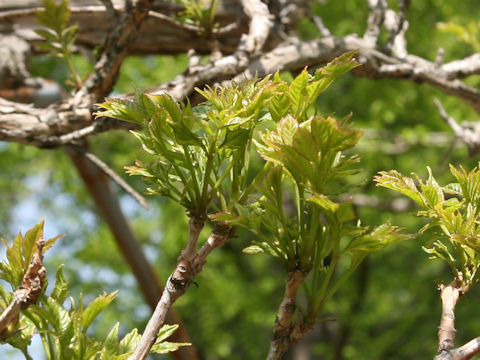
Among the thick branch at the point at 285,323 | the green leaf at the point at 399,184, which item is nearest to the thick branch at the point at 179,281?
the thick branch at the point at 285,323

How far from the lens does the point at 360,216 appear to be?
4215mm

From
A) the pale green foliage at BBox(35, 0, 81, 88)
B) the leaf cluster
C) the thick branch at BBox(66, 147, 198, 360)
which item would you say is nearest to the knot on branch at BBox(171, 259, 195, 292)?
the pale green foliage at BBox(35, 0, 81, 88)

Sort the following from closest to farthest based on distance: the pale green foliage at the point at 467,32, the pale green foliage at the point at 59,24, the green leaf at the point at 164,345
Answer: the green leaf at the point at 164,345
the pale green foliage at the point at 59,24
the pale green foliage at the point at 467,32

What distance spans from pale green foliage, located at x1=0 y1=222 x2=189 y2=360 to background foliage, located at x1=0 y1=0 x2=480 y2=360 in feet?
8.26

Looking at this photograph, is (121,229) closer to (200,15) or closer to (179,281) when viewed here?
(200,15)

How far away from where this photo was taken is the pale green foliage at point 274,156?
2.24 ft

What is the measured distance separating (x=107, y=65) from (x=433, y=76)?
36.4 inches

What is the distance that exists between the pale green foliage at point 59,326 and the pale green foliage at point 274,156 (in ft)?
0.58

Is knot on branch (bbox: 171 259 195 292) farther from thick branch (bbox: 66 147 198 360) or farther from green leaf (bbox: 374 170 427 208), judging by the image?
thick branch (bbox: 66 147 198 360)

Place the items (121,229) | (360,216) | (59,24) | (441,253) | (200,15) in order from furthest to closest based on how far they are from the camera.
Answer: (360,216)
(121,229)
(200,15)
(59,24)
(441,253)

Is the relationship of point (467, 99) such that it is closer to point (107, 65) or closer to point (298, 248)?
point (107, 65)

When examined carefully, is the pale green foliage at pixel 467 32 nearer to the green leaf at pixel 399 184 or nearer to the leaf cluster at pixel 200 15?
the leaf cluster at pixel 200 15

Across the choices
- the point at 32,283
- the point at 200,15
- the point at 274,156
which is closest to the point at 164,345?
the point at 32,283

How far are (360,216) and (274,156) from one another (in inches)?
143
